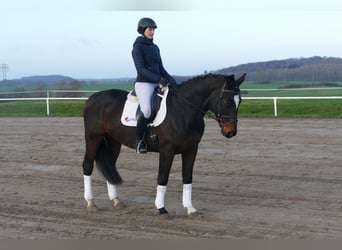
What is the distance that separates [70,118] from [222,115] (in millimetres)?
15321

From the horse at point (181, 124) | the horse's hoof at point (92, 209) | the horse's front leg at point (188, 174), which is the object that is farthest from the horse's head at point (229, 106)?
the horse's hoof at point (92, 209)

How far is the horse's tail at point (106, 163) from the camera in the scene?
285 inches

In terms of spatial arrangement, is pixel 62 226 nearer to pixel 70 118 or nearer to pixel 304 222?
pixel 304 222

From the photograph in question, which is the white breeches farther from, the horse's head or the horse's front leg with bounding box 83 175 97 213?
the horse's front leg with bounding box 83 175 97 213

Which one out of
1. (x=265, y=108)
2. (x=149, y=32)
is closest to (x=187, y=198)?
(x=149, y=32)

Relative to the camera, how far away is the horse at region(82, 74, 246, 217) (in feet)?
20.7

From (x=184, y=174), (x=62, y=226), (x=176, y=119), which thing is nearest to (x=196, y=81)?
(x=176, y=119)

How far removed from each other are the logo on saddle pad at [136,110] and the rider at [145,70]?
89 mm

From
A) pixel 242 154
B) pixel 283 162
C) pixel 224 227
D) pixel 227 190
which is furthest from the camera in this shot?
pixel 242 154

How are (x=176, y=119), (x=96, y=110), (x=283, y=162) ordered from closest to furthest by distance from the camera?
1. (x=176, y=119)
2. (x=96, y=110)
3. (x=283, y=162)

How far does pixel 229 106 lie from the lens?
627 cm

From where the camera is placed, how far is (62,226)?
627 centimetres

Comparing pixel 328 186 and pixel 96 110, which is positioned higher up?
pixel 96 110

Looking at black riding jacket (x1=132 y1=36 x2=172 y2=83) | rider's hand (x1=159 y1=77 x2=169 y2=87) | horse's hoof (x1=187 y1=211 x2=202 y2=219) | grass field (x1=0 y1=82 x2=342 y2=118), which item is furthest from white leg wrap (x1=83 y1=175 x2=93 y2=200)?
grass field (x1=0 y1=82 x2=342 y2=118)
